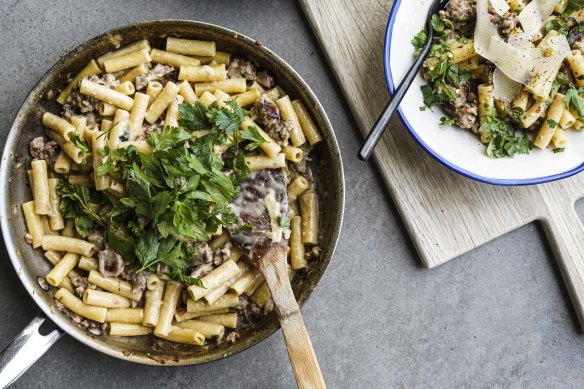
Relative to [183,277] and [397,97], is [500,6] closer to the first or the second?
[397,97]

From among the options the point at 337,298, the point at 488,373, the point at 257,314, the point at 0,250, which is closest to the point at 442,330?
the point at 488,373

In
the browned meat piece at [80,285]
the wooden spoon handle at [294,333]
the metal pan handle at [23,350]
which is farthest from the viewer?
the browned meat piece at [80,285]

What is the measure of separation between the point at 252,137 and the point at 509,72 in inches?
48.1

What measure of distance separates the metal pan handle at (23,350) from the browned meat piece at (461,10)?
2322 millimetres

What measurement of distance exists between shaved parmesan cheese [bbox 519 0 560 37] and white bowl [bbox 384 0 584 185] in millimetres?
444

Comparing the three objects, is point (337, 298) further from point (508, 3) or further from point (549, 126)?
point (508, 3)

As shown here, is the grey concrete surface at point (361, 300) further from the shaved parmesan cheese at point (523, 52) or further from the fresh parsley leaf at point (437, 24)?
the shaved parmesan cheese at point (523, 52)

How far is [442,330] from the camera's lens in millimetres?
3246

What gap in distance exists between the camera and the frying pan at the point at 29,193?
2746 millimetres

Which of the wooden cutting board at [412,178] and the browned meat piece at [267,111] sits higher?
the browned meat piece at [267,111]

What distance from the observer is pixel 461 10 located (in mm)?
2977

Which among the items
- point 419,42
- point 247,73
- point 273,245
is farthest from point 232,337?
point 419,42

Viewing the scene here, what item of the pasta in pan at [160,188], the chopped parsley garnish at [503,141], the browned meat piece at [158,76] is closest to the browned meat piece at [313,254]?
the pasta in pan at [160,188]

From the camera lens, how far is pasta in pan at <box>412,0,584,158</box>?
2900 mm
